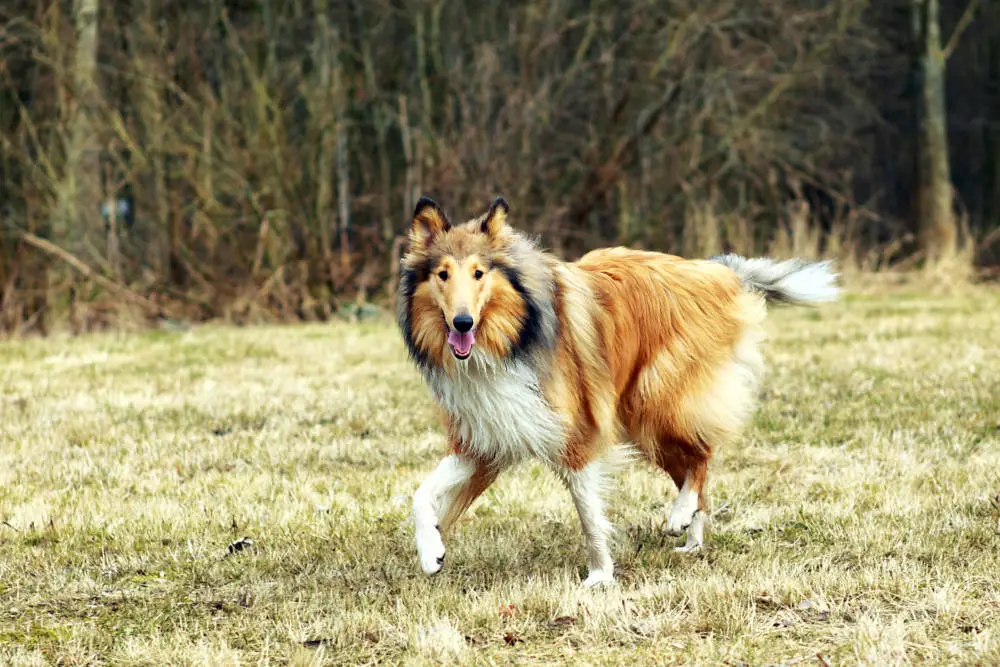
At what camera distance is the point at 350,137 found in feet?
51.9

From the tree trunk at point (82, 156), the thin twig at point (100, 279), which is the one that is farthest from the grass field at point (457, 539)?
the tree trunk at point (82, 156)

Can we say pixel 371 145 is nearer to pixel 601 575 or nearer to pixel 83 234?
pixel 83 234

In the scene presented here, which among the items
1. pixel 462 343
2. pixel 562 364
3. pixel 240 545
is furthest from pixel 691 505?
pixel 240 545

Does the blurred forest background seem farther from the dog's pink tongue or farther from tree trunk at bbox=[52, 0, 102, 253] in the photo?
the dog's pink tongue

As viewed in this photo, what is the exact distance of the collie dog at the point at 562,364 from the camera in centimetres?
421

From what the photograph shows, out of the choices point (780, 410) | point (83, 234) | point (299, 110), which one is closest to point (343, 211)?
point (299, 110)

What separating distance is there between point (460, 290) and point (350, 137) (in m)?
12.2

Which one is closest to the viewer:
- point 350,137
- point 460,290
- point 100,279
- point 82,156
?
point 460,290

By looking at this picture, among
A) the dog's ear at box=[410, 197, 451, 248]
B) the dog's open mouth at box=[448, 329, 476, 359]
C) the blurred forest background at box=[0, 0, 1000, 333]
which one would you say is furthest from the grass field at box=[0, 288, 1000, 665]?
the blurred forest background at box=[0, 0, 1000, 333]

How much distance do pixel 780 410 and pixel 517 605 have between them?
13.5 feet

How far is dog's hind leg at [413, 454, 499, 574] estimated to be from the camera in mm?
4250

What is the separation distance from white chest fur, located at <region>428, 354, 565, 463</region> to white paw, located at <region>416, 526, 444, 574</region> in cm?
37

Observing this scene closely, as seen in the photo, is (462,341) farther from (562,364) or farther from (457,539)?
(457,539)

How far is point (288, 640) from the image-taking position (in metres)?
3.85
